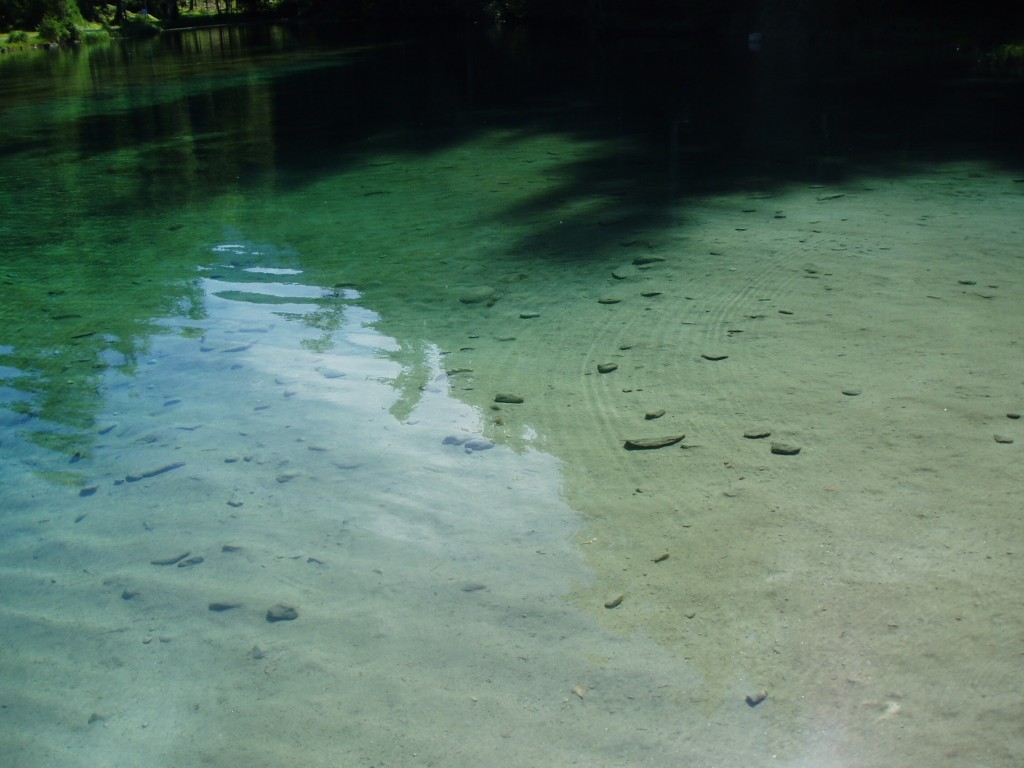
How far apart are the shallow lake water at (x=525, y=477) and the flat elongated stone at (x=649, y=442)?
3cm

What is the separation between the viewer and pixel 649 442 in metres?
2.91

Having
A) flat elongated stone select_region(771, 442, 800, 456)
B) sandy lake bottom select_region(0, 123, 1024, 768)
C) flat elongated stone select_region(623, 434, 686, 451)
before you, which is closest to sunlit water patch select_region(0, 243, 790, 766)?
sandy lake bottom select_region(0, 123, 1024, 768)

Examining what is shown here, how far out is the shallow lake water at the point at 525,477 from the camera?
1.89m

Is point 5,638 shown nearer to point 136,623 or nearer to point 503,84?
point 136,623

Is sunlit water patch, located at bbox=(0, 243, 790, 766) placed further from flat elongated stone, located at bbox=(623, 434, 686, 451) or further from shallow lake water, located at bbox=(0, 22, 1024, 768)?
flat elongated stone, located at bbox=(623, 434, 686, 451)

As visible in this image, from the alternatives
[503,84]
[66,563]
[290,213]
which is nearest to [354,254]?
[290,213]

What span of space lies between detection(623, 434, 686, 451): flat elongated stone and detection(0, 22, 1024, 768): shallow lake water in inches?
1.4

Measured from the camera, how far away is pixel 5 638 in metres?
2.24

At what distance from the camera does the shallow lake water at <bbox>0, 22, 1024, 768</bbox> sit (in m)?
1.89

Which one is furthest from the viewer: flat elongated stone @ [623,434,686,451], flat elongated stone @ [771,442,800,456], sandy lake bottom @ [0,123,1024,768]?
flat elongated stone @ [623,434,686,451]

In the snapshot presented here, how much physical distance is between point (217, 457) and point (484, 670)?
1417 millimetres

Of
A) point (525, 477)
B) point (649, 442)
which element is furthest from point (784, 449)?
point (525, 477)

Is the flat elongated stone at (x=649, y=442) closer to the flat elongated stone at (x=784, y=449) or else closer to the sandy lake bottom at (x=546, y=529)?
the sandy lake bottom at (x=546, y=529)

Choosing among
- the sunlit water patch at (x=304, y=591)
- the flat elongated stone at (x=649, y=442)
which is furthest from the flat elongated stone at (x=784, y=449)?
the sunlit water patch at (x=304, y=591)
